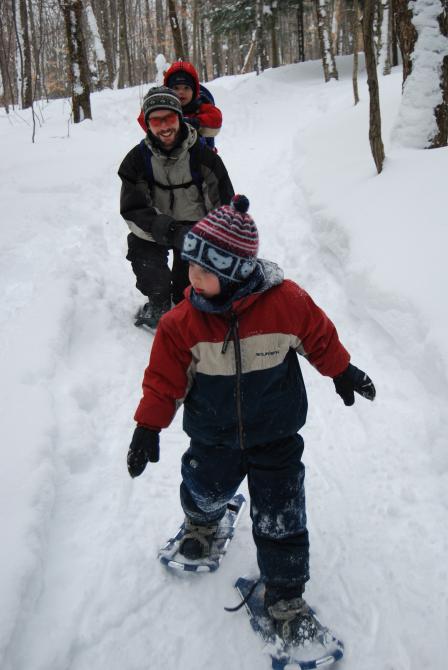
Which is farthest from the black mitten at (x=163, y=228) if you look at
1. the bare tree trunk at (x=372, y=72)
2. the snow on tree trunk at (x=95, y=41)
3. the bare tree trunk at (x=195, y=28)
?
the bare tree trunk at (x=195, y=28)

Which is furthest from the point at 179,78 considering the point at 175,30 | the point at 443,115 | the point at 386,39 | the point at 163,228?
the point at 386,39

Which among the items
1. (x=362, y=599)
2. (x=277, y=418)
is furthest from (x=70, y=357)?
(x=362, y=599)

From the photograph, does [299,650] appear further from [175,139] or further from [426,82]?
[426,82]

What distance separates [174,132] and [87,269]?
84.4 inches

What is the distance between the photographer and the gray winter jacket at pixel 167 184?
3.51 meters

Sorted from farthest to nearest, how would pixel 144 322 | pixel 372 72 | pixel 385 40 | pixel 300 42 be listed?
pixel 300 42, pixel 385 40, pixel 372 72, pixel 144 322

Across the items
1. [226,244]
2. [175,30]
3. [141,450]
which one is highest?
[175,30]

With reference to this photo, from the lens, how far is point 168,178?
3617 millimetres

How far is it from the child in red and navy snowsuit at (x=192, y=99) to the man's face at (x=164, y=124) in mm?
737

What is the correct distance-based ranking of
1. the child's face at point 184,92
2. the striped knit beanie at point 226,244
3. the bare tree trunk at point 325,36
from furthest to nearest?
the bare tree trunk at point 325,36
the child's face at point 184,92
the striped knit beanie at point 226,244

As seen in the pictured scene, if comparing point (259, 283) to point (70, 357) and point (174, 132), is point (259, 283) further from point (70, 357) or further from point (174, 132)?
point (70, 357)

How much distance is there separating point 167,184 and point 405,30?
3605mm

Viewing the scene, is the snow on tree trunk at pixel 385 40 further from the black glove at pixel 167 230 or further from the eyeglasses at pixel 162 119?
the black glove at pixel 167 230

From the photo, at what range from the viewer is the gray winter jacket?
3.51m
